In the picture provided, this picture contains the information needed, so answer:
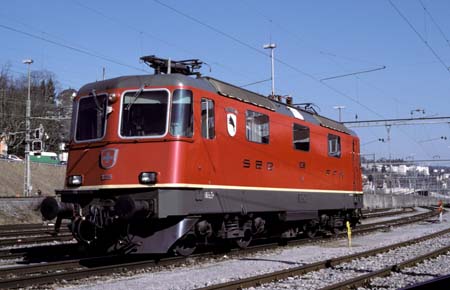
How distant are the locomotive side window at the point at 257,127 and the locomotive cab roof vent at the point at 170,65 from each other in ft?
5.73

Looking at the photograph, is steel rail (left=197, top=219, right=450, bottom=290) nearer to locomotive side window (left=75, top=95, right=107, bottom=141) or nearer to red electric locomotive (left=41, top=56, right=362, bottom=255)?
red electric locomotive (left=41, top=56, right=362, bottom=255)

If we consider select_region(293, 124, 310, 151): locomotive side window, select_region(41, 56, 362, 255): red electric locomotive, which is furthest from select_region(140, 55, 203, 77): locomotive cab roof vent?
select_region(293, 124, 310, 151): locomotive side window

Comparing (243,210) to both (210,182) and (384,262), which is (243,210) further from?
(384,262)

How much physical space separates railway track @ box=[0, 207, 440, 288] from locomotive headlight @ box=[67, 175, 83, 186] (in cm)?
165

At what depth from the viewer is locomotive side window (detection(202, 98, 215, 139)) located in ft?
40.1

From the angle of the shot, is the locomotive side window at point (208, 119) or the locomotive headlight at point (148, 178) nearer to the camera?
the locomotive headlight at point (148, 178)

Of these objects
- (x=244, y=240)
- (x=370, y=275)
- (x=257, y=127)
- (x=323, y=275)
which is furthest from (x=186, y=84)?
(x=370, y=275)

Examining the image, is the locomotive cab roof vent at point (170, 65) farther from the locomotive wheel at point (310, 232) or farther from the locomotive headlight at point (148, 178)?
the locomotive wheel at point (310, 232)

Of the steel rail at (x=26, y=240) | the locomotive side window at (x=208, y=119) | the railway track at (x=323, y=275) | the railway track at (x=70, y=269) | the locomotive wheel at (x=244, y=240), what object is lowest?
the railway track at (x=323, y=275)

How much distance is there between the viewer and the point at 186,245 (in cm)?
1270

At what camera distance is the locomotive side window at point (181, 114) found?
1161 cm

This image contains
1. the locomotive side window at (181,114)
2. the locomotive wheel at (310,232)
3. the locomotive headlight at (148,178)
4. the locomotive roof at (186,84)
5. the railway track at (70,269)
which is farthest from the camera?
the locomotive wheel at (310,232)

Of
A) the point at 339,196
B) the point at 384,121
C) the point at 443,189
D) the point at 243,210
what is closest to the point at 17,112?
the point at 384,121

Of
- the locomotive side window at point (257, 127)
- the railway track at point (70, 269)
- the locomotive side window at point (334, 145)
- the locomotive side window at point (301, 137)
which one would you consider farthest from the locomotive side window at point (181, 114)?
the locomotive side window at point (334, 145)
